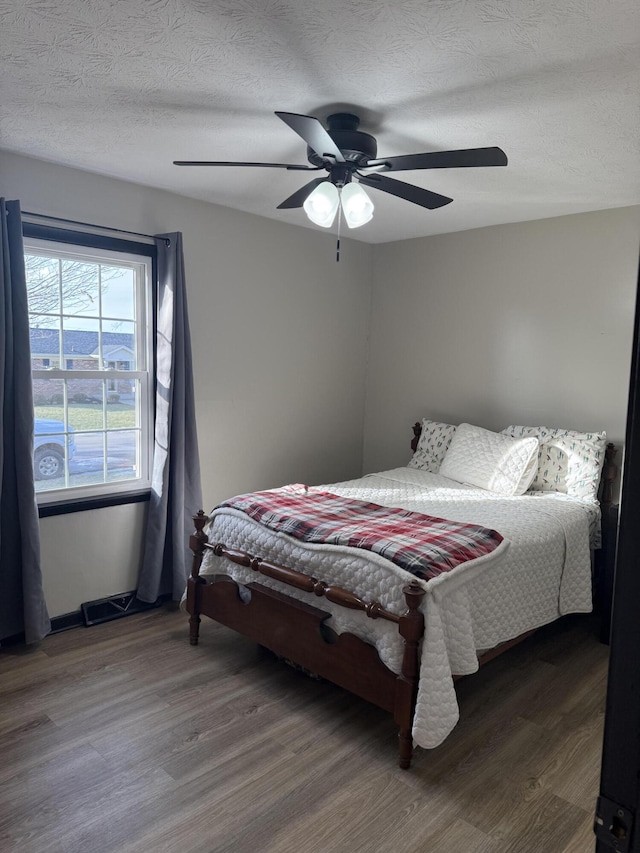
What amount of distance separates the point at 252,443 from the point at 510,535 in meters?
2.00

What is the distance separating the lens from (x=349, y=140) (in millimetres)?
2361

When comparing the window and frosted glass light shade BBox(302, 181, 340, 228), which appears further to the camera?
the window

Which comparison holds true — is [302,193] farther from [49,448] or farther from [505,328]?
[505,328]

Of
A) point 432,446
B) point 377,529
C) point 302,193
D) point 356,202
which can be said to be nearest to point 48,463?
point 377,529

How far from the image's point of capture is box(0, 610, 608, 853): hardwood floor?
1.88 m

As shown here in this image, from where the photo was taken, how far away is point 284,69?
199cm

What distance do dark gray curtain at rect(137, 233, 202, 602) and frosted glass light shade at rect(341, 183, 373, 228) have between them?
4.58 ft

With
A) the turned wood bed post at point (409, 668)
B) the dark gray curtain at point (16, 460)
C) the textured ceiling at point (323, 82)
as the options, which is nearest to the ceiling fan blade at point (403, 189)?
the textured ceiling at point (323, 82)

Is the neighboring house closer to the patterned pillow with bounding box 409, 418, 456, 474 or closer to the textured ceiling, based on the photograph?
the textured ceiling

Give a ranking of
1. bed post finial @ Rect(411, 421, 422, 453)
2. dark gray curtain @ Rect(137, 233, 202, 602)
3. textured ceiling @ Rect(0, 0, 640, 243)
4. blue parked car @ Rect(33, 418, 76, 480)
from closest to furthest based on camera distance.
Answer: textured ceiling @ Rect(0, 0, 640, 243)
blue parked car @ Rect(33, 418, 76, 480)
dark gray curtain @ Rect(137, 233, 202, 602)
bed post finial @ Rect(411, 421, 422, 453)

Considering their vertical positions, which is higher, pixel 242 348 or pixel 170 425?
pixel 242 348

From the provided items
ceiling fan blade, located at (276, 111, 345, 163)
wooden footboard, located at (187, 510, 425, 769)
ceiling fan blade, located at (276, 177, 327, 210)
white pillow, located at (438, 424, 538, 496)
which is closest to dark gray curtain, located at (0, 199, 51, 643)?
wooden footboard, located at (187, 510, 425, 769)

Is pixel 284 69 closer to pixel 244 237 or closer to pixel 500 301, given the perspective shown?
pixel 244 237

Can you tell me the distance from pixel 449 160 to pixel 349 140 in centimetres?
43
